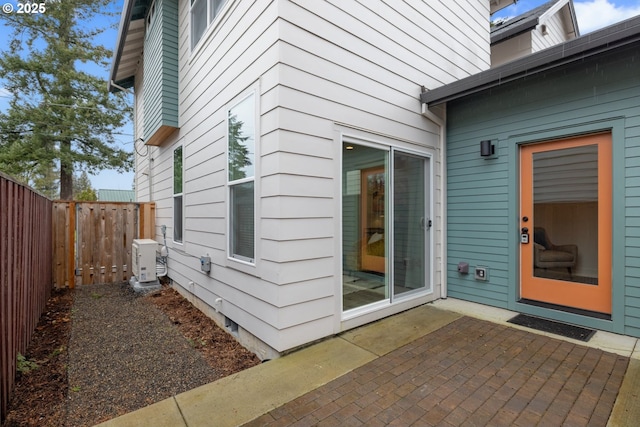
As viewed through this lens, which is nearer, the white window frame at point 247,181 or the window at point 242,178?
the white window frame at point 247,181

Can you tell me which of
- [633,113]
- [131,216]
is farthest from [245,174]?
[131,216]

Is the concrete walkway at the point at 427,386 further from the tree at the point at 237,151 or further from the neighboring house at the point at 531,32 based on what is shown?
the neighboring house at the point at 531,32

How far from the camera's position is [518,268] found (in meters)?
3.87

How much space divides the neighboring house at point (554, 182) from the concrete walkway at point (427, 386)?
65cm

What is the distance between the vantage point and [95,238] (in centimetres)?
638

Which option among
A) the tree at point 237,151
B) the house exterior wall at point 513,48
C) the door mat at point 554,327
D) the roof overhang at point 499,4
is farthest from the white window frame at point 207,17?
the roof overhang at point 499,4

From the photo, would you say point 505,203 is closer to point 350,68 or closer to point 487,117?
point 487,117

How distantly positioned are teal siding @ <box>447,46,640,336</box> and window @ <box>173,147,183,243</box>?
15.0ft

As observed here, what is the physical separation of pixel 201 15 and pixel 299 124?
3281mm

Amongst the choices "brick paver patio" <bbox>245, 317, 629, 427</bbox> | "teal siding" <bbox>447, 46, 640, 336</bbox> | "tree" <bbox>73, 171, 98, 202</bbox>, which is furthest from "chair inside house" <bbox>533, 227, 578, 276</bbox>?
"tree" <bbox>73, 171, 98, 202</bbox>

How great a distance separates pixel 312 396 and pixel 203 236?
2949mm

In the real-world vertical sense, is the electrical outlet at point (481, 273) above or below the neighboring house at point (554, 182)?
below

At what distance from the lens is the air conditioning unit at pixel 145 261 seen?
5777 millimetres

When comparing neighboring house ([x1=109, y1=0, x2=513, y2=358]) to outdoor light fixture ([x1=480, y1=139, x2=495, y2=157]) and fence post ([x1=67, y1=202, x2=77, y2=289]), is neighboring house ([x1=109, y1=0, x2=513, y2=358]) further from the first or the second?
fence post ([x1=67, y1=202, x2=77, y2=289])
